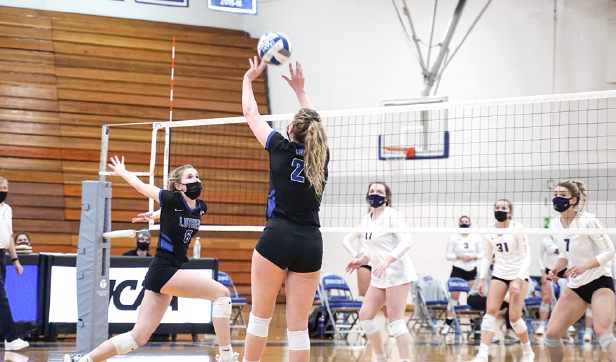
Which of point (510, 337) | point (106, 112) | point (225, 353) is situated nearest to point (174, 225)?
point (225, 353)

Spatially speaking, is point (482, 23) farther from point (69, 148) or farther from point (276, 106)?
point (69, 148)

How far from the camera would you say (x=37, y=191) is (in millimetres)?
12602

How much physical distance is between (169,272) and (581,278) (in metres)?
3.41

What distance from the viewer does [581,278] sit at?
17.6 ft

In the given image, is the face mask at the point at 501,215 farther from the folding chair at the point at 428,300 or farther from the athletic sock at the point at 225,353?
the folding chair at the point at 428,300

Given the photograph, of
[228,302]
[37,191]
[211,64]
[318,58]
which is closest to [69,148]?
[37,191]

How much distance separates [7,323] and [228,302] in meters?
3.36

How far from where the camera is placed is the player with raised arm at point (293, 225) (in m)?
3.64

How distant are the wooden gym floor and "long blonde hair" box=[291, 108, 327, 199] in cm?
367

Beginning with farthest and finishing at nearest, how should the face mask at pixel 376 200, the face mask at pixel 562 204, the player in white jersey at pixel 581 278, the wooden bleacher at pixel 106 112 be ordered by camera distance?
the wooden bleacher at pixel 106 112 < the face mask at pixel 376 200 < the face mask at pixel 562 204 < the player in white jersey at pixel 581 278

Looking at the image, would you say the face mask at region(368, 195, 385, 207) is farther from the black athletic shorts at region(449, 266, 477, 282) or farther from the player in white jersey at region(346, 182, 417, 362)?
the black athletic shorts at region(449, 266, 477, 282)

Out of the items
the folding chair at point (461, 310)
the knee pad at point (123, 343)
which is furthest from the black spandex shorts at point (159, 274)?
the folding chair at point (461, 310)

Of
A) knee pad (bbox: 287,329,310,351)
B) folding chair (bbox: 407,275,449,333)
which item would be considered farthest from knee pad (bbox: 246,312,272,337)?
folding chair (bbox: 407,275,449,333)

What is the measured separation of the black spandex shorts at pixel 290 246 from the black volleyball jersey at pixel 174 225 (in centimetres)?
144
